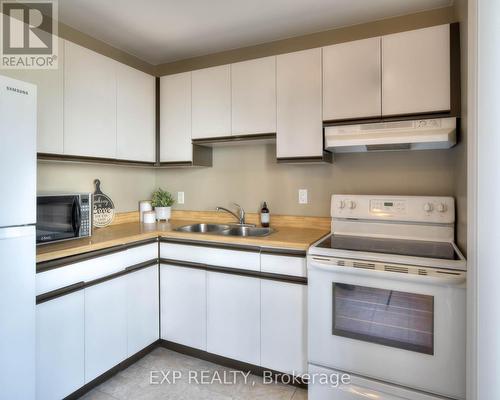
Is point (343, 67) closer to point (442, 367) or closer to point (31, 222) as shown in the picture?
point (442, 367)

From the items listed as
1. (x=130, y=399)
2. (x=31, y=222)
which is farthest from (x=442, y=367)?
(x=31, y=222)

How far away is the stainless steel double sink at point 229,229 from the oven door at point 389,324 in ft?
2.38

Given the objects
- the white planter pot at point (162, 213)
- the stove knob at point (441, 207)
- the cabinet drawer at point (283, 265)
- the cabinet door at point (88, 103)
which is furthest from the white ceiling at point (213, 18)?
the cabinet drawer at point (283, 265)

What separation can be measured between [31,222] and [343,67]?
1.95 meters

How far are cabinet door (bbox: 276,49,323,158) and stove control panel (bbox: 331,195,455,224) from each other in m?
0.41

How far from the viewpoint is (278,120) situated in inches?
86.3

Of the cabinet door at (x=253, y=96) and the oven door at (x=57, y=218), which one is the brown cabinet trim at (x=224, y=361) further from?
the cabinet door at (x=253, y=96)

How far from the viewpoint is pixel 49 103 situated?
1.88m

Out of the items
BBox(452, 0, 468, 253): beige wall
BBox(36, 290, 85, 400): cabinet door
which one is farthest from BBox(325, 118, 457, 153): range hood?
BBox(36, 290, 85, 400): cabinet door

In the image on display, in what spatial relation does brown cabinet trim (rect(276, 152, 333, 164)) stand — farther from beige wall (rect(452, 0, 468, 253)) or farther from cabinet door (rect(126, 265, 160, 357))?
cabinet door (rect(126, 265, 160, 357))

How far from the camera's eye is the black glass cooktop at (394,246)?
5.16 ft

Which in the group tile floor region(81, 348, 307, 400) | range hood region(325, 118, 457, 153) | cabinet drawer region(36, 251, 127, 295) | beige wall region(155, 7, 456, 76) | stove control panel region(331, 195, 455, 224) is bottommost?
tile floor region(81, 348, 307, 400)

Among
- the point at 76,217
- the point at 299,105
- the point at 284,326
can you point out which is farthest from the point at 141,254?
the point at 299,105

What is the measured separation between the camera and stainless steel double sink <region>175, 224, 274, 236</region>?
237 cm
